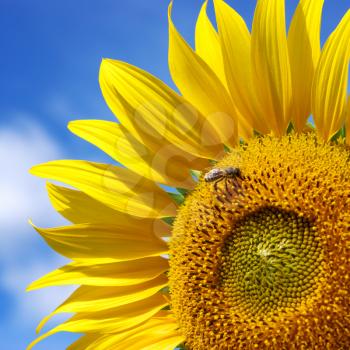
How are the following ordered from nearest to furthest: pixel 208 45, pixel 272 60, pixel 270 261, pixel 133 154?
pixel 270 261 < pixel 272 60 < pixel 208 45 < pixel 133 154

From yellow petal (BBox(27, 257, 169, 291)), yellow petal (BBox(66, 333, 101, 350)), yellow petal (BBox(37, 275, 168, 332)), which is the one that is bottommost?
yellow petal (BBox(66, 333, 101, 350))

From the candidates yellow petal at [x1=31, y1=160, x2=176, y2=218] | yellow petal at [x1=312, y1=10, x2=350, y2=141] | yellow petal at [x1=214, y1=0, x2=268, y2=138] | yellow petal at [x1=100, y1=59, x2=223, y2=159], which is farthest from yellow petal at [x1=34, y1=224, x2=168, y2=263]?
yellow petal at [x1=312, y1=10, x2=350, y2=141]

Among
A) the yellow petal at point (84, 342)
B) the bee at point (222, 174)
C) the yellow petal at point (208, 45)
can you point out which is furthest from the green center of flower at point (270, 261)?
the yellow petal at point (84, 342)

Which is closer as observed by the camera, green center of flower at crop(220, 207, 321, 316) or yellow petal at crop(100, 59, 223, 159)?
green center of flower at crop(220, 207, 321, 316)

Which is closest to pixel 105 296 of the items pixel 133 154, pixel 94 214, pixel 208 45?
pixel 94 214

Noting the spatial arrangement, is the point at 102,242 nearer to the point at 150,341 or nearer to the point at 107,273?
the point at 107,273

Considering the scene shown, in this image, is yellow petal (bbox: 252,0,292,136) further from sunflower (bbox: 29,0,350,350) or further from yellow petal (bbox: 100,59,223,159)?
yellow petal (bbox: 100,59,223,159)
